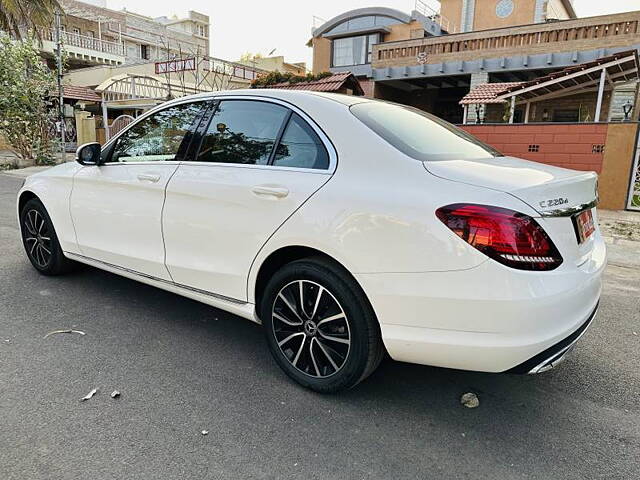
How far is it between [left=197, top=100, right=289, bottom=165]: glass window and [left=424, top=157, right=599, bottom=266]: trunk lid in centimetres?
104

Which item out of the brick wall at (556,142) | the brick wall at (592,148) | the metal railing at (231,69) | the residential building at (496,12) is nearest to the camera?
the brick wall at (592,148)

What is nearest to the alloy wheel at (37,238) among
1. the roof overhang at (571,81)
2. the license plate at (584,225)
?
the license plate at (584,225)

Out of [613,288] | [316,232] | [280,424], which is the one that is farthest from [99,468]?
[613,288]

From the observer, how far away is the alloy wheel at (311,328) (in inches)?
99.5

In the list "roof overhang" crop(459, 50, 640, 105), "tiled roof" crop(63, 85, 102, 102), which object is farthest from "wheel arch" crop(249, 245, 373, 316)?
"tiled roof" crop(63, 85, 102, 102)

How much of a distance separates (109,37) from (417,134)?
1706 inches

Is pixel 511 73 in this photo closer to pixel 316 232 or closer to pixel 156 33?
pixel 316 232

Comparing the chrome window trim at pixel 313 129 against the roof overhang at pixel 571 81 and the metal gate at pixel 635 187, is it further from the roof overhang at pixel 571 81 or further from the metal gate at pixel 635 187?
the roof overhang at pixel 571 81

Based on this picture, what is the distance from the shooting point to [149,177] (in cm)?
335

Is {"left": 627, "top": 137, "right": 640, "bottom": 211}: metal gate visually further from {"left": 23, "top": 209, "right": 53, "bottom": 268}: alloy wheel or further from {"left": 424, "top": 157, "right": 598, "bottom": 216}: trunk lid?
{"left": 23, "top": 209, "right": 53, "bottom": 268}: alloy wheel

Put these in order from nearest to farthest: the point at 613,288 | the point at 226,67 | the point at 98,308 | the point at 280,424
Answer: the point at 280,424 → the point at 98,308 → the point at 613,288 → the point at 226,67

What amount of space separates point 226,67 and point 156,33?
26.5 metres

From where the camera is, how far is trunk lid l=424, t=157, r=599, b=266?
2127 millimetres

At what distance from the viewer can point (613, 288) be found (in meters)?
4.72
